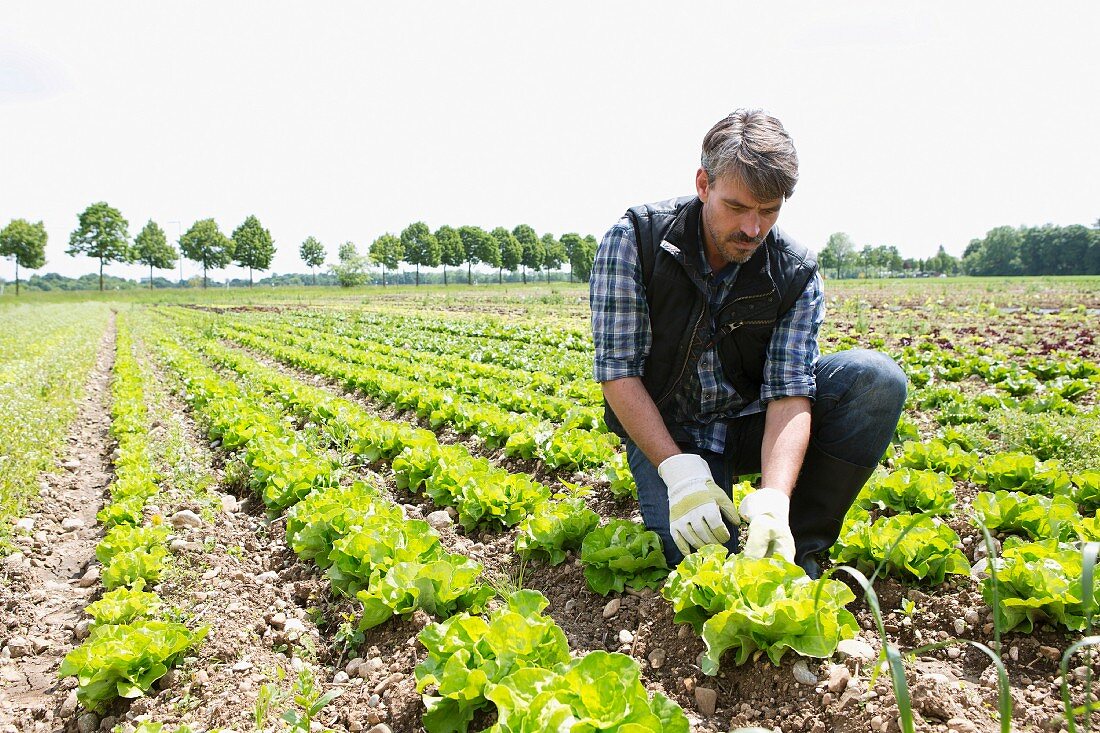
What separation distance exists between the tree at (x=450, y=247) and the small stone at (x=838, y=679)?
82530 millimetres

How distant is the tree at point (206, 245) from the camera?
70.1 metres

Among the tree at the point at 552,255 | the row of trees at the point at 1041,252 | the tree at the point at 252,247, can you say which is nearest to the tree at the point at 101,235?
the tree at the point at 252,247

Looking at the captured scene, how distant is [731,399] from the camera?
3477 millimetres

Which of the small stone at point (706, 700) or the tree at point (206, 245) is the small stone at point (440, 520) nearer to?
the small stone at point (706, 700)

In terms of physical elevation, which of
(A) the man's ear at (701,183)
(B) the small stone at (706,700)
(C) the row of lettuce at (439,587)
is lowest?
(B) the small stone at (706,700)

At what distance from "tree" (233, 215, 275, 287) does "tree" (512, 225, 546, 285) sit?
34.7m

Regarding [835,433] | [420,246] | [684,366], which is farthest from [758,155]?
[420,246]

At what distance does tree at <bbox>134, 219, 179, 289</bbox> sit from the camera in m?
70.0

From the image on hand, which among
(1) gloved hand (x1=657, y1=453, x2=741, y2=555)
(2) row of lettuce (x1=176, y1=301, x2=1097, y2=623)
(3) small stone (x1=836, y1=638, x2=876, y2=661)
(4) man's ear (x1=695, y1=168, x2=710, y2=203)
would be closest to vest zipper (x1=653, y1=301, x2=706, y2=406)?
(1) gloved hand (x1=657, y1=453, x2=741, y2=555)

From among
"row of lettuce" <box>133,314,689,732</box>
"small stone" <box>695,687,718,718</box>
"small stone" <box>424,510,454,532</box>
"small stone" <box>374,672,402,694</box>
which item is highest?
"row of lettuce" <box>133,314,689,732</box>

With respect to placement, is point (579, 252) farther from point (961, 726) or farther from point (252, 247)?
point (961, 726)

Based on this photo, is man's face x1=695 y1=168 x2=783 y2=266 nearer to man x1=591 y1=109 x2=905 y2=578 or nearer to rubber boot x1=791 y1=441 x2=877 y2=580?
man x1=591 y1=109 x2=905 y2=578

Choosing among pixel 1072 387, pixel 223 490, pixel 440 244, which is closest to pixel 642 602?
pixel 223 490

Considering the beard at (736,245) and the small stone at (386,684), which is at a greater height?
the beard at (736,245)
